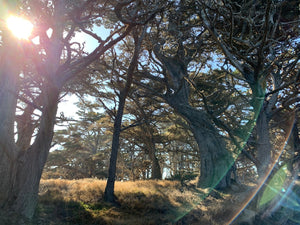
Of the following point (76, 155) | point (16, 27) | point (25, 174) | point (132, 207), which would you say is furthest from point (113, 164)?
point (76, 155)

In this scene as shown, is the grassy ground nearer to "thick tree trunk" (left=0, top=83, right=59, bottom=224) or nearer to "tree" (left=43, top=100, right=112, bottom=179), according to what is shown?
"thick tree trunk" (left=0, top=83, right=59, bottom=224)

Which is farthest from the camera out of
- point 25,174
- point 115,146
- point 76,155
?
point 76,155

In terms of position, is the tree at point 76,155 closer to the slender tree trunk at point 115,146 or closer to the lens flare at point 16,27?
the slender tree trunk at point 115,146

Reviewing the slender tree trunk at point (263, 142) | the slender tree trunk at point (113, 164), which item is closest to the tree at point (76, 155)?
the slender tree trunk at point (113, 164)

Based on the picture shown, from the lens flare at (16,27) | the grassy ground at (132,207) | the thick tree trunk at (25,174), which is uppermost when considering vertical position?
the lens flare at (16,27)

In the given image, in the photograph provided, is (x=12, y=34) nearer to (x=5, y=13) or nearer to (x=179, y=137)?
(x=5, y=13)

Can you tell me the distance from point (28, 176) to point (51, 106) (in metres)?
1.74

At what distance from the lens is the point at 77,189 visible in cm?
754

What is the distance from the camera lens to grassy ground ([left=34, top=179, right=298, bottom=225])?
520 centimetres

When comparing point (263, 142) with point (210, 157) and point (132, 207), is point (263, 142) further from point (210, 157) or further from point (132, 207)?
point (210, 157)

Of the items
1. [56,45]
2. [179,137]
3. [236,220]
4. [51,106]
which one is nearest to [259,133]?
[236,220]

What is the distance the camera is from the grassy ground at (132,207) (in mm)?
5203

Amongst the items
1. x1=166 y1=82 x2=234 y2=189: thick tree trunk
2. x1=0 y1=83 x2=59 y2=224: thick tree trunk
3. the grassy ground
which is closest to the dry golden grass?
the grassy ground

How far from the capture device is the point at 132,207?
6348mm
